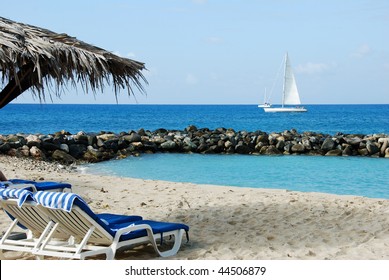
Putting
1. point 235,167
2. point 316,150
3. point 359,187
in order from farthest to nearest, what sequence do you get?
point 316,150, point 235,167, point 359,187

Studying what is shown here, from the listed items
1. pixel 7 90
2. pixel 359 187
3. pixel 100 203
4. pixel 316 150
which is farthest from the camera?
pixel 316 150

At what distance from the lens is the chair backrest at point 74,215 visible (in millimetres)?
4504

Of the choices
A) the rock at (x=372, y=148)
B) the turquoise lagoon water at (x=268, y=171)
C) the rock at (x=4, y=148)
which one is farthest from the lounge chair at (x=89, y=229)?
the rock at (x=372, y=148)

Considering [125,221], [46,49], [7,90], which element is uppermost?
[46,49]

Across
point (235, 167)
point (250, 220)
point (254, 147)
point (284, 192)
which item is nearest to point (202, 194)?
point (284, 192)

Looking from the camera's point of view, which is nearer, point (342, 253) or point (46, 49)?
point (342, 253)

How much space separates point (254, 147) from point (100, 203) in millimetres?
12943

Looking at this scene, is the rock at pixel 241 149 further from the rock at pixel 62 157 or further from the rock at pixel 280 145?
the rock at pixel 62 157

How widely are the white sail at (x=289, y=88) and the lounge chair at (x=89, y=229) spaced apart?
46079 mm

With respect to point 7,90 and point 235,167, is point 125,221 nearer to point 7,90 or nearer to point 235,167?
point 7,90

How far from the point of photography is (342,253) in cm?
556

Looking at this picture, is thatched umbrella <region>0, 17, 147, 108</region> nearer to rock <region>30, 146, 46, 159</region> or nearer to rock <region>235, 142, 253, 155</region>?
rock <region>30, 146, 46, 159</region>

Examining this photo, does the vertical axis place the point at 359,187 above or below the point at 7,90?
below

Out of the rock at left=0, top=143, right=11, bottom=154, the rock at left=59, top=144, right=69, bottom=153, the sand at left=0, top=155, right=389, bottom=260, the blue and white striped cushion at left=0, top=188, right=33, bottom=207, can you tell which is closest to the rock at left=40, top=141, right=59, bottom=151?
the rock at left=59, top=144, right=69, bottom=153
